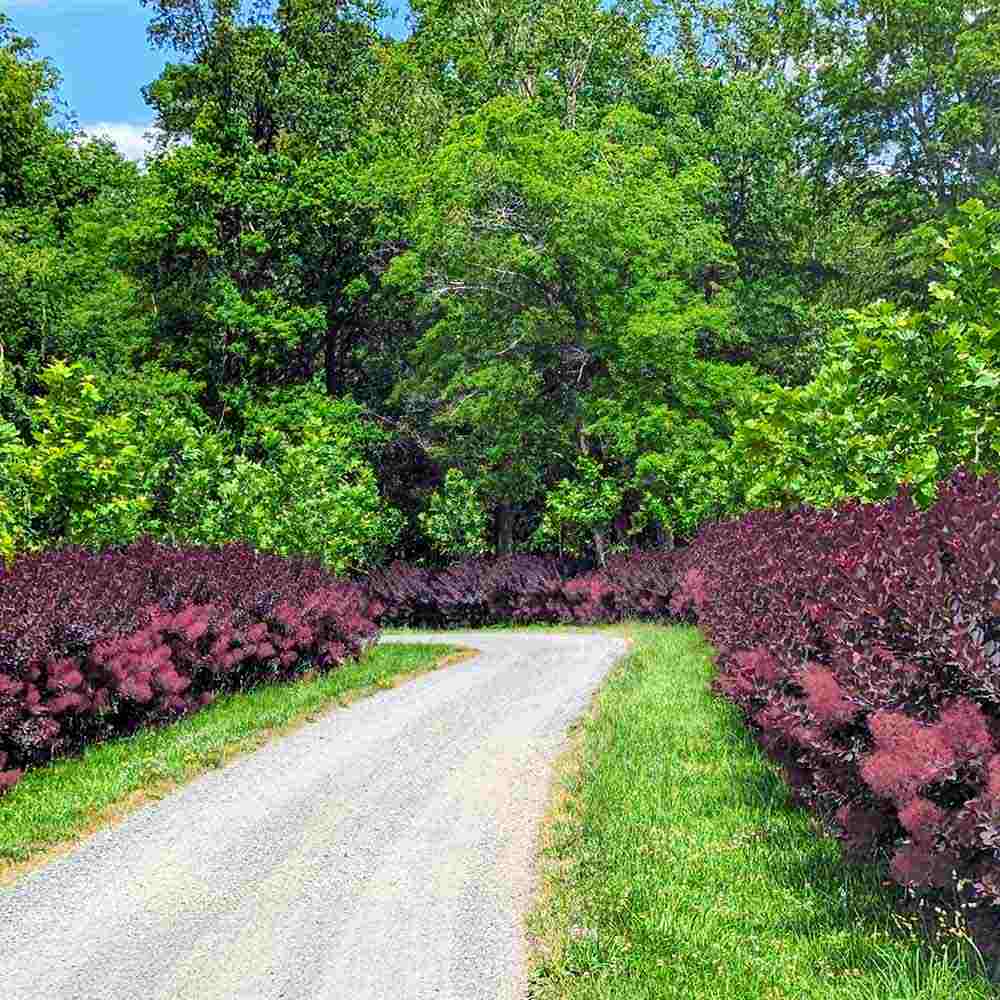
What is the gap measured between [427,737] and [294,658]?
4232mm

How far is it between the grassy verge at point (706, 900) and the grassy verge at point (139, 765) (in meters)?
3.19

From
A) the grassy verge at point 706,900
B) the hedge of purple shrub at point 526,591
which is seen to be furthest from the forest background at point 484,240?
the grassy verge at point 706,900

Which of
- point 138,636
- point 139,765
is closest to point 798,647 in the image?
point 139,765

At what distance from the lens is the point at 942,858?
13.1 ft

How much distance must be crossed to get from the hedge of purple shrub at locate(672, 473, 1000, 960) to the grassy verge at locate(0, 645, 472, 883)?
15.5ft

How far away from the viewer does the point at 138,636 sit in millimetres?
10336

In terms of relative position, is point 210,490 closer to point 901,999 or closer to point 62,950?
point 62,950

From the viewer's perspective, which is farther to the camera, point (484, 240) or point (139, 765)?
point (484, 240)

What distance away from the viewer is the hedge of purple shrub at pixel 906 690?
3975 millimetres

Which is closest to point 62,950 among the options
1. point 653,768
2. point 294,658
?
point 653,768

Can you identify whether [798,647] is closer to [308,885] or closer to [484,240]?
[308,885]

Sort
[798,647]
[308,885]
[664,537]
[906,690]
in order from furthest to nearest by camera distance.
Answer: [664,537]
[798,647]
[308,885]
[906,690]

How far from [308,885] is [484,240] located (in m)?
21.7

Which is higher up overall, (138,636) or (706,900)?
(138,636)
